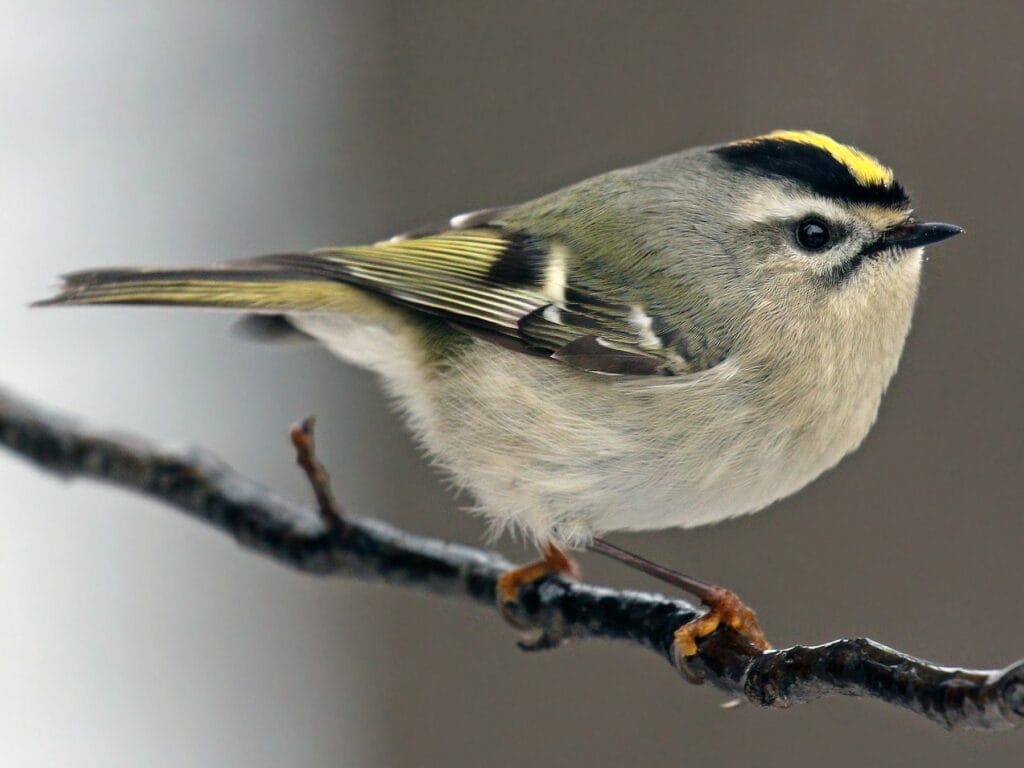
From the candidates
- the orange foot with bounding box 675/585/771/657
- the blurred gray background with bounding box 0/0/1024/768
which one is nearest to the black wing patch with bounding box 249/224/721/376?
the orange foot with bounding box 675/585/771/657

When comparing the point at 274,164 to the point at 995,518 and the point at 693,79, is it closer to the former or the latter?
the point at 693,79

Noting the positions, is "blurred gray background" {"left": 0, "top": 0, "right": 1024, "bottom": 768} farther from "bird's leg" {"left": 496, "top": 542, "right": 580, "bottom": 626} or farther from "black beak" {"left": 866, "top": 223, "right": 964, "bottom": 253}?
"bird's leg" {"left": 496, "top": 542, "right": 580, "bottom": 626}

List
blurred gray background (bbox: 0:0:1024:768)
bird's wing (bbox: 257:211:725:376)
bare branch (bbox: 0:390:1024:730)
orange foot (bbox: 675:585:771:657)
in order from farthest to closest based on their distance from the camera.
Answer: blurred gray background (bbox: 0:0:1024:768) → bird's wing (bbox: 257:211:725:376) → orange foot (bbox: 675:585:771:657) → bare branch (bbox: 0:390:1024:730)

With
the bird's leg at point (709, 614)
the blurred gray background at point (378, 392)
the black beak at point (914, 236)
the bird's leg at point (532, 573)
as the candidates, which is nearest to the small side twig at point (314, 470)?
the bird's leg at point (532, 573)

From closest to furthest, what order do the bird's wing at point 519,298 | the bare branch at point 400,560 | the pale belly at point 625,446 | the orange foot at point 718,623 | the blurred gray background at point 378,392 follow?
the bare branch at point 400,560 → the orange foot at point 718,623 → the pale belly at point 625,446 → the bird's wing at point 519,298 → the blurred gray background at point 378,392

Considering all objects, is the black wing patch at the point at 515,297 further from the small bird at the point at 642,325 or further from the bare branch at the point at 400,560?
the bare branch at the point at 400,560
